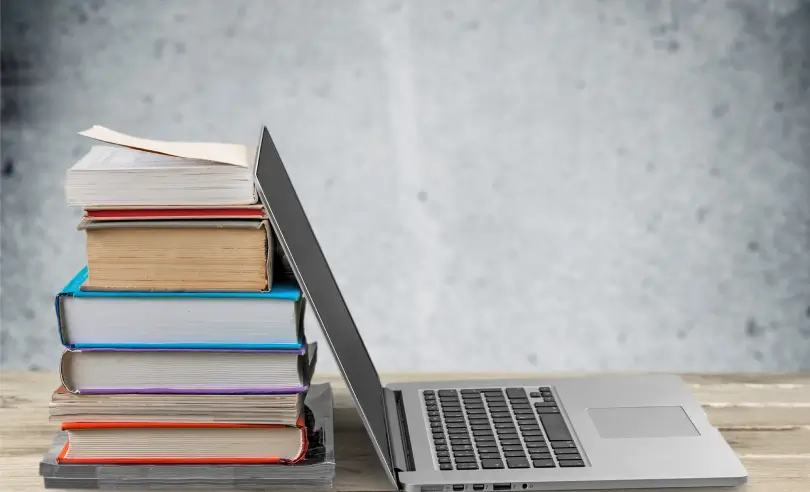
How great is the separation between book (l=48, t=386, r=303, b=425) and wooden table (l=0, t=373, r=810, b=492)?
9 cm

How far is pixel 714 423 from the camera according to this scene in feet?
3.40

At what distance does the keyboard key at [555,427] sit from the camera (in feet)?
3.08

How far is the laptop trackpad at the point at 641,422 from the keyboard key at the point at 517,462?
11 cm

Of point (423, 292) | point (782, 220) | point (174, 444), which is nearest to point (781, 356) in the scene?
point (782, 220)

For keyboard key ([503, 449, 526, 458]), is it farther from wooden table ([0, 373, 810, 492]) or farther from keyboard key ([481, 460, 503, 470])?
wooden table ([0, 373, 810, 492])

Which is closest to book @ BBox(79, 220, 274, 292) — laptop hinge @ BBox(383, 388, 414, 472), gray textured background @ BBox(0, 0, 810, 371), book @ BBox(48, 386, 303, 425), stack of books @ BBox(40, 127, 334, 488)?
stack of books @ BBox(40, 127, 334, 488)

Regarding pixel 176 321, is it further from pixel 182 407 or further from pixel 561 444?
pixel 561 444

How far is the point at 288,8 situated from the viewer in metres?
2.10

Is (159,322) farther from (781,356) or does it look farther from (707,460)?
(781,356)

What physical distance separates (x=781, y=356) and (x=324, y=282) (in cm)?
172

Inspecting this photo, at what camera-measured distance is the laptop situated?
0.85 meters

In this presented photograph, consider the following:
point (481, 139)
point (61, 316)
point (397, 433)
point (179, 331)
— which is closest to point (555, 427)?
point (397, 433)

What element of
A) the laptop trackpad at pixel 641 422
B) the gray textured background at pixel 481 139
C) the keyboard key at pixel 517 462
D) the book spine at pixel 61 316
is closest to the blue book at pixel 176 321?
the book spine at pixel 61 316

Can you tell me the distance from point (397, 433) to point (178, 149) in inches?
14.1
